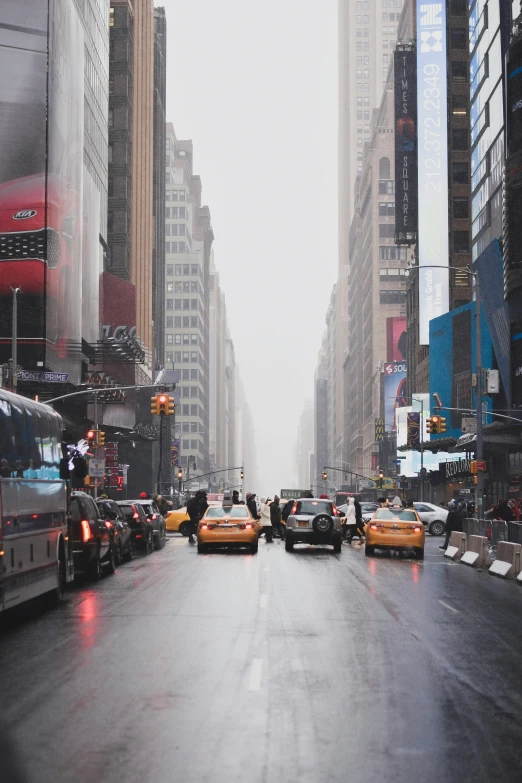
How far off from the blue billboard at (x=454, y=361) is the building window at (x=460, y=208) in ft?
45.6

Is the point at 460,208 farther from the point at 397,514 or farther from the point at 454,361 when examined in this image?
the point at 397,514

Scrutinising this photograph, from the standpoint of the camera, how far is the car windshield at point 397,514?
34.1 m

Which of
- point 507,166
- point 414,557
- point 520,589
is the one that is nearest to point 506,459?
point 507,166

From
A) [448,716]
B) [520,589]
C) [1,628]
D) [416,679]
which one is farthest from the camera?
[520,589]

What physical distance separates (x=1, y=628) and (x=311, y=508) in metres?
20.9

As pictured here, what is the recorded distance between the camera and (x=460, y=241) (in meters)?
103

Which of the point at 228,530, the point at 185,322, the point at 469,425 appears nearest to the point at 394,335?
the point at 185,322

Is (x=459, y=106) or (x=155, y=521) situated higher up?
(x=459, y=106)

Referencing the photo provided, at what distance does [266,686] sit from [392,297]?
15290 centimetres

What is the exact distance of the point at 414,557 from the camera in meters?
34.9

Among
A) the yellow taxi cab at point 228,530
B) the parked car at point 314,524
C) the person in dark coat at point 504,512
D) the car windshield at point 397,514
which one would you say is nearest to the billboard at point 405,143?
the person in dark coat at point 504,512

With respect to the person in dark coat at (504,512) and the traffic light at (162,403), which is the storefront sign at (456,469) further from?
the traffic light at (162,403)

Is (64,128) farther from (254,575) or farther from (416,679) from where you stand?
(416,679)

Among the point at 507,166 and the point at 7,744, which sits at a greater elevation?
the point at 507,166
